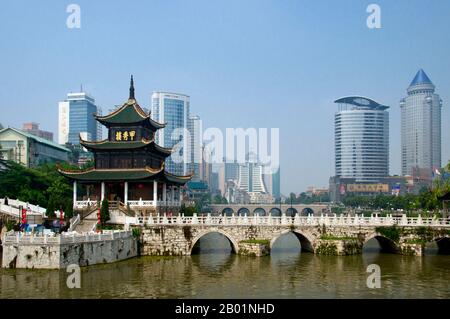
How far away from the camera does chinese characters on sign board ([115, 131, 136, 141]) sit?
5567cm

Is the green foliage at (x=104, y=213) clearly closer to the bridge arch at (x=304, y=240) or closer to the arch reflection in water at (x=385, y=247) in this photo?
the bridge arch at (x=304, y=240)

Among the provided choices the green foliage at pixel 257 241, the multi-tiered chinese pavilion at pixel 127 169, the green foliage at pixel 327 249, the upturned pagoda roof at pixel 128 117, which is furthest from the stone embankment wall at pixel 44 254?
the green foliage at pixel 327 249

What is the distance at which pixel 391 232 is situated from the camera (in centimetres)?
4672

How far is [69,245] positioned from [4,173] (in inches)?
1339

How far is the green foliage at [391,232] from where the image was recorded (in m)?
46.6

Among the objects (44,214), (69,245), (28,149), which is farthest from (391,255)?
(28,149)

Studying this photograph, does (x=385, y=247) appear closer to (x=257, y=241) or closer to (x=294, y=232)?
(x=294, y=232)

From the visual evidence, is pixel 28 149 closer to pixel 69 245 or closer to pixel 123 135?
pixel 123 135

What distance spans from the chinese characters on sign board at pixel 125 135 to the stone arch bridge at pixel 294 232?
39.0ft

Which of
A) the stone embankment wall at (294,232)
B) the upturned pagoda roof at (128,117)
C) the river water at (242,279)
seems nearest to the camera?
the river water at (242,279)

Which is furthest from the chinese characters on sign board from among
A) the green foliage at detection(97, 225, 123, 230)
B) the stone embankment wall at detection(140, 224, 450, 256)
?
the stone embankment wall at detection(140, 224, 450, 256)

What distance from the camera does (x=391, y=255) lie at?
4731 cm

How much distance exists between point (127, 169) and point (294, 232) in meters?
19.1

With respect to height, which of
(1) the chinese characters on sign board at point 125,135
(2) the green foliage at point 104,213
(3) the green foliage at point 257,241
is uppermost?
(1) the chinese characters on sign board at point 125,135
